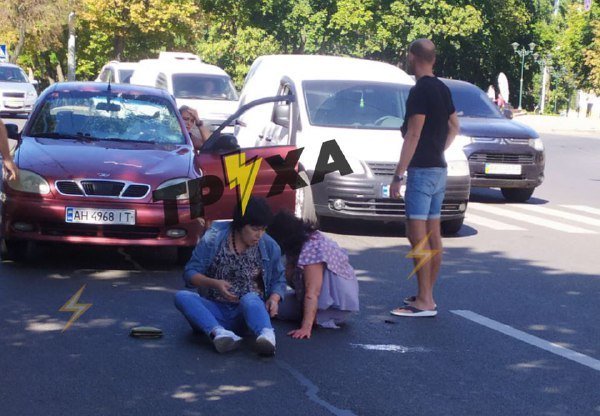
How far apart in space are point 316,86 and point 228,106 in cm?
1081

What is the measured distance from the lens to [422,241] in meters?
8.73

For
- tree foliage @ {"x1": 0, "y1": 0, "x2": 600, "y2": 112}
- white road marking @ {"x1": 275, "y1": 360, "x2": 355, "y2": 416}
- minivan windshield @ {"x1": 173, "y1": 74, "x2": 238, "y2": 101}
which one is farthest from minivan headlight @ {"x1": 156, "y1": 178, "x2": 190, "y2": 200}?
tree foliage @ {"x1": 0, "y1": 0, "x2": 600, "y2": 112}

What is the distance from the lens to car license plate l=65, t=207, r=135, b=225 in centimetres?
957

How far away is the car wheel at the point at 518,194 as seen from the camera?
18.5 metres

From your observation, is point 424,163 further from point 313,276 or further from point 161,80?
point 161,80

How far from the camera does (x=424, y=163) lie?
8672 mm

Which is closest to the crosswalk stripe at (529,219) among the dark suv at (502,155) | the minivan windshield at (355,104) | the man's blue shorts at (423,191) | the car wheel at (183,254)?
the dark suv at (502,155)

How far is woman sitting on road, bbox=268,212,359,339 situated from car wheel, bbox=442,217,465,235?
5880mm

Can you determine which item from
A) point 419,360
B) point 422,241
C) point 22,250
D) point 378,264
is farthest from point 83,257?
point 419,360

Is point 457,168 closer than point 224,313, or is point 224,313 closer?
point 224,313

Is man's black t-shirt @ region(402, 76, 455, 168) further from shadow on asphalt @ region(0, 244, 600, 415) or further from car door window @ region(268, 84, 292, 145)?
car door window @ region(268, 84, 292, 145)

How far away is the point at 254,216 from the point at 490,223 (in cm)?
848

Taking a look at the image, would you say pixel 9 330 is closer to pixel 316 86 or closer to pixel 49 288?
pixel 49 288

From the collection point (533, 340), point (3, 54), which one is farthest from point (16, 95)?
point (533, 340)
